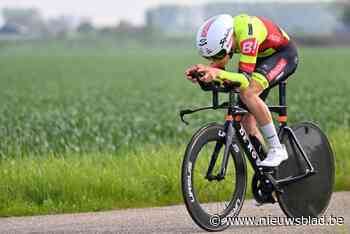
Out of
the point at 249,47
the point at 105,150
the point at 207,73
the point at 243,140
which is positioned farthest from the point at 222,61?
the point at 105,150

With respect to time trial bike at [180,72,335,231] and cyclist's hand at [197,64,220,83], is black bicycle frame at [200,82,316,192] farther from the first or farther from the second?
cyclist's hand at [197,64,220,83]

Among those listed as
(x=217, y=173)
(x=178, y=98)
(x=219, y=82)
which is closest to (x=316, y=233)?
(x=217, y=173)

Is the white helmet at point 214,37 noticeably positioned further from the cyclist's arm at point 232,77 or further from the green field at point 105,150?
the green field at point 105,150

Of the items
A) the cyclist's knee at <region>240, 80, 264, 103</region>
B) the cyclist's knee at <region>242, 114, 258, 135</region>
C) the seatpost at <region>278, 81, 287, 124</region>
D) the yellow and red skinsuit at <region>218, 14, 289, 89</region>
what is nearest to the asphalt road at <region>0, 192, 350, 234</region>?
the cyclist's knee at <region>242, 114, 258, 135</region>

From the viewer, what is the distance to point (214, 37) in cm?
761

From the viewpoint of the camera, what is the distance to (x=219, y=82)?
7.63m

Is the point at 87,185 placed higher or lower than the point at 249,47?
lower

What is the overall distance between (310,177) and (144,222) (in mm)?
1483

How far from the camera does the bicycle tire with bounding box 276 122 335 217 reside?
27.8ft

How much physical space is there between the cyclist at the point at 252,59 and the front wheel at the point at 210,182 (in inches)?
11.3

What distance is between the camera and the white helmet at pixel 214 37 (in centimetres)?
761

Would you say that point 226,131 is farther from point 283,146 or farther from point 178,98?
point 178,98

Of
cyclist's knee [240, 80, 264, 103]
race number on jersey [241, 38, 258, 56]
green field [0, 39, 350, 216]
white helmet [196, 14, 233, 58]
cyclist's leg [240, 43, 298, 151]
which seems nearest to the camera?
white helmet [196, 14, 233, 58]

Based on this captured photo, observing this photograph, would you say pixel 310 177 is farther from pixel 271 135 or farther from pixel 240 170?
pixel 240 170
